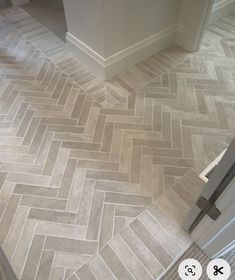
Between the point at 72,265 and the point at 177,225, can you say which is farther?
the point at 177,225

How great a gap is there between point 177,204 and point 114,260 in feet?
1.60

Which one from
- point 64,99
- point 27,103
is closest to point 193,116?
point 64,99

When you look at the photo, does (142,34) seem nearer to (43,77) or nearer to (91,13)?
(91,13)

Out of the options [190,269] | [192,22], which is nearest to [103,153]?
[190,269]

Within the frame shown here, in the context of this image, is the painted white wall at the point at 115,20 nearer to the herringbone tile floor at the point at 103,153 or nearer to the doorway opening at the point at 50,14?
the herringbone tile floor at the point at 103,153

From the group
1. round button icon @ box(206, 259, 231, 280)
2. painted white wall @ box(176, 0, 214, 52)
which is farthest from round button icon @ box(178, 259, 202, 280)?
painted white wall @ box(176, 0, 214, 52)

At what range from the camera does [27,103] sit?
6.49 feet

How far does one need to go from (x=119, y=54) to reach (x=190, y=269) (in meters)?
1.68

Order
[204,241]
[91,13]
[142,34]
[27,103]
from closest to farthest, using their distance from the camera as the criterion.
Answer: [204,241]
[91,13]
[27,103]
[142,34]

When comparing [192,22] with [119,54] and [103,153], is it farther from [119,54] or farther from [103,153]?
[103,153]

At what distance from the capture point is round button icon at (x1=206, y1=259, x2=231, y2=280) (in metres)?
1.22

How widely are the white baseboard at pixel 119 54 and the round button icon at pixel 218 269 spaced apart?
160 cm

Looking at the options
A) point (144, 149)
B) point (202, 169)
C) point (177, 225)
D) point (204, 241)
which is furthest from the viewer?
point (144, 149)

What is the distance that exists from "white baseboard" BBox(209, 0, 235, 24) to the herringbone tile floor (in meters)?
0.42
